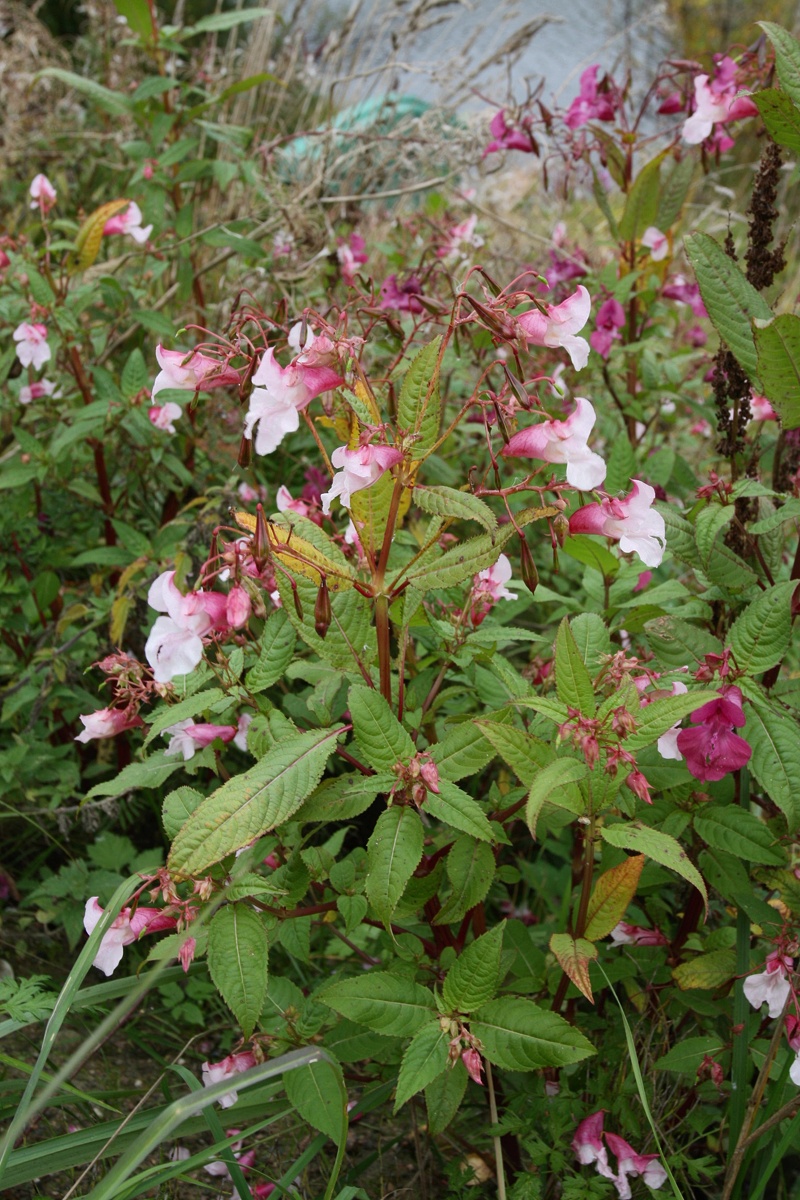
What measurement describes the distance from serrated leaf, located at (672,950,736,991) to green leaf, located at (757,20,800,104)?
1.03 metres

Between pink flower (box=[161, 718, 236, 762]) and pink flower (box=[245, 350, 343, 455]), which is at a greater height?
pink flower (box=[245, 350, 343, 455])

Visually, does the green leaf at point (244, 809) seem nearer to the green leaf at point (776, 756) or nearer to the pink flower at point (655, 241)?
the green leaf at point (776, 756)

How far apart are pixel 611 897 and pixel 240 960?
16.3 inches

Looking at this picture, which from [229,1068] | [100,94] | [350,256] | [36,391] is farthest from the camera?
[350,256]

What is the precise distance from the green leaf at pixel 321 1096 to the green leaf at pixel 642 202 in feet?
5.30

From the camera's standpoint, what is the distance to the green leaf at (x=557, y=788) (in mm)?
932

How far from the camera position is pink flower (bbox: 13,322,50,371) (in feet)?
5.96

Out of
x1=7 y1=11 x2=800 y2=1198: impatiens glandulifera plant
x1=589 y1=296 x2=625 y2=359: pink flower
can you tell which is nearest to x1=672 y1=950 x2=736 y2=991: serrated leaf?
x1=7 y1=11 x2=800 y2=1198: impatiens glandulifera plant

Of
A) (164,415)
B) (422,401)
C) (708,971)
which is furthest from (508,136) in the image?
(708,971)

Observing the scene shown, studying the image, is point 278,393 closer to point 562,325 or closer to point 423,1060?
point 562,325

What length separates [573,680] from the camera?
1.07 metres

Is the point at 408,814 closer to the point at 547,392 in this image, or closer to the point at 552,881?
the point at 552,881

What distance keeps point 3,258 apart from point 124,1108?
153 cm

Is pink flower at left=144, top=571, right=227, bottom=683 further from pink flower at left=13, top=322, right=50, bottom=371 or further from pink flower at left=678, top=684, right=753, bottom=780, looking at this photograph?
pink flower at left=13, top=322, right=50, bottom=371
